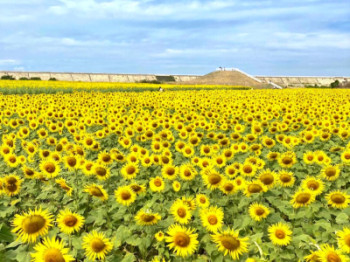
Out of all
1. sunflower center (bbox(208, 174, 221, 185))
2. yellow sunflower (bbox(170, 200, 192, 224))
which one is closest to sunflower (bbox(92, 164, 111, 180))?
sunflower center (bbox(208, 174, 221, 185))

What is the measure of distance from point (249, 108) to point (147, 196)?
349 inches

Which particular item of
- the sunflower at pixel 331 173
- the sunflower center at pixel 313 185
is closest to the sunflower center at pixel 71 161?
the sunflower center at pixel 313 185

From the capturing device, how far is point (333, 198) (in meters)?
4.00

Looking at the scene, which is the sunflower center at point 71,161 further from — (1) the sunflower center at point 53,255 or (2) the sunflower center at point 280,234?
(2) the sunflower center at point 280,234

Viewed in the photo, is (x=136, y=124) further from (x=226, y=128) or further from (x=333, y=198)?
(x=333, y=198)

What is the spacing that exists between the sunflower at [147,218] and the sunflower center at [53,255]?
3.22 feet

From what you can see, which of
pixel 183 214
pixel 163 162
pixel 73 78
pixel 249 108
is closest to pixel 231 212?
pixel 183 214

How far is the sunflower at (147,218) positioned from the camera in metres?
3.37

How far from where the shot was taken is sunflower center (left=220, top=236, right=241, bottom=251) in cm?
268

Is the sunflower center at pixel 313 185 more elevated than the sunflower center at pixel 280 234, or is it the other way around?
the sunflower center at pixel 313 185

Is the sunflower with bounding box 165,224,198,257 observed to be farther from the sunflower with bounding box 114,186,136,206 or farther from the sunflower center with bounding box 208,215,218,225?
the sunflower with bounding box 114,186,136,206

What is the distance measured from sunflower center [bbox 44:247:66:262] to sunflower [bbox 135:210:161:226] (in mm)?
982

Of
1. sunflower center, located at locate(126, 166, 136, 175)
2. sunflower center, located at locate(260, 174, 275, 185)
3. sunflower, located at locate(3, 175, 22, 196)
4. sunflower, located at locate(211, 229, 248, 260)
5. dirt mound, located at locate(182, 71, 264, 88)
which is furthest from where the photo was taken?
dirt mound, located at locate(182, 71, 264, 88)

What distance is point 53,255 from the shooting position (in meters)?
2.48
